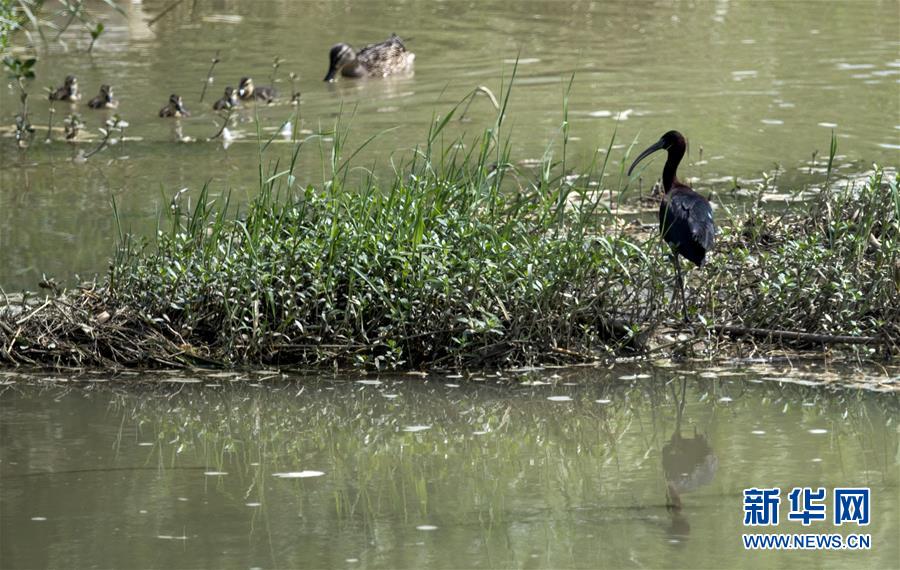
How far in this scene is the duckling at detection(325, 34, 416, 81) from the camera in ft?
55.1

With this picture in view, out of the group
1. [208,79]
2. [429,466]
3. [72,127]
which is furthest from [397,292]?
[208,79]

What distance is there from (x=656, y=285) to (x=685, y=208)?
0.47 metres

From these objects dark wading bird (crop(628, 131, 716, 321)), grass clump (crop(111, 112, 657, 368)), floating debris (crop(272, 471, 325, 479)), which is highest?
dark wading bird (crop(628, 131, 716, 321))

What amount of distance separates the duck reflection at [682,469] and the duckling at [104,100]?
9666 mm

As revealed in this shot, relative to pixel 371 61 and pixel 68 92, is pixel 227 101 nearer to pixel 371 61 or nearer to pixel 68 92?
pixel 68 92

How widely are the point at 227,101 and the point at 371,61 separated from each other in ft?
9.70

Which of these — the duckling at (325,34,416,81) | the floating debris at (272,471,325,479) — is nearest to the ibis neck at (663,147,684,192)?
the floating debris at (272,471,325,479)

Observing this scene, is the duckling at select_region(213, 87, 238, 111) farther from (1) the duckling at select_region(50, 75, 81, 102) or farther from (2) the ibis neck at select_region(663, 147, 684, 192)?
(2) the ibis neck at select_region(663, 147, 684, 192)

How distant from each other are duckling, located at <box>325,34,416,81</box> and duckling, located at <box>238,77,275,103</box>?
169 centimetres

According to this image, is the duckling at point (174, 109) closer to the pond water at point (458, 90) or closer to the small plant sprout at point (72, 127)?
the pond water at point (458, 90)

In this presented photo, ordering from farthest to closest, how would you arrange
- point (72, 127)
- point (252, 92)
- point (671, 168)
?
point (252, 92)
point (72, 127)
point (671, 168)

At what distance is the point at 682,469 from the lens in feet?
19.4

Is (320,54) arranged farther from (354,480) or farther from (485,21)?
(354,480)

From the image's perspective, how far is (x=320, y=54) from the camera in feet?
61.3
